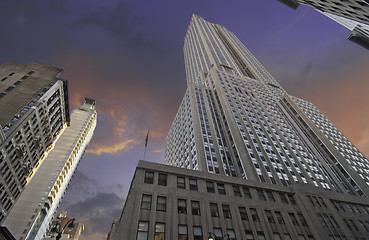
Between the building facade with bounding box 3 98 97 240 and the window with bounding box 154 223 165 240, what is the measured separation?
93.1 meters

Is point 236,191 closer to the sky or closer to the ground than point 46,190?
closer to the sky

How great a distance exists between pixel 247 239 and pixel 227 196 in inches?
252

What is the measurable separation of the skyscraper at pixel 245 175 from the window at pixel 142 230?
0.11 metres

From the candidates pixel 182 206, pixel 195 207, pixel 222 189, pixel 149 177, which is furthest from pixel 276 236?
pixel 149 177

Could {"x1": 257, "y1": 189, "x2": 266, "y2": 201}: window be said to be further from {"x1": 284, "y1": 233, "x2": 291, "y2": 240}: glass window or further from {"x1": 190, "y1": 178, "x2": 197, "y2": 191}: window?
{"x1": 190, "y1": 178, "x2": 197, "y2": 191}: window

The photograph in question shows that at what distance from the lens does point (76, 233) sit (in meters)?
146

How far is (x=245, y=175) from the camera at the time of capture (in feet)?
200

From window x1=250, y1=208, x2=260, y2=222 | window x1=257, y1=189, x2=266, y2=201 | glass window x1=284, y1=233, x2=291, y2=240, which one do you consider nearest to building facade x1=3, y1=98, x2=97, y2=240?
window x1=257, y1=189, x2=266, y2=201

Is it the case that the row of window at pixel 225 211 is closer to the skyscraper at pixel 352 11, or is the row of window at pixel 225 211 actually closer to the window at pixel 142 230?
the window at pixel 142 230

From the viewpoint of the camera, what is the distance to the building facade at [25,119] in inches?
2232

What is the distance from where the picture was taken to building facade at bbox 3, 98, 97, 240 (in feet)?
306

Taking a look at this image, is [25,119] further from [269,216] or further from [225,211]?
[269,216]

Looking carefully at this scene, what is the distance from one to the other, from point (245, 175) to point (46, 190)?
102 metres

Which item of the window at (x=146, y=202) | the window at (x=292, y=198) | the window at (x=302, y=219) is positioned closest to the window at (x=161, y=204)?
the window at (x=146, y=202)
